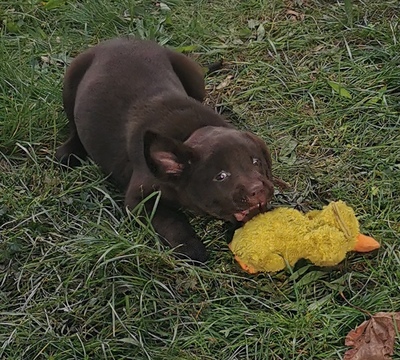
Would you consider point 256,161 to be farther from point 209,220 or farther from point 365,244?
point 365,244

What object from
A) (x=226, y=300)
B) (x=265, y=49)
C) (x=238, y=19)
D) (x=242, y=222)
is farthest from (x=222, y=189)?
(x=238, y=19)

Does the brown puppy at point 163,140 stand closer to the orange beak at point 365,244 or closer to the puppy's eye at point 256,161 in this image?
the puppy's eye at point 256,161

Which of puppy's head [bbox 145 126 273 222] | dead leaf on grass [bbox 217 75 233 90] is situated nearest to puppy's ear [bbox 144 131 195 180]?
puppy's head [bbox 145 126 273 222]

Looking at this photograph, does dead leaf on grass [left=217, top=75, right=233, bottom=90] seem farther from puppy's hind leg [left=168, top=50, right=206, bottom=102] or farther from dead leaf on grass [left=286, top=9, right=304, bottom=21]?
dead leaf on grass [left=286, top=9, right=304, bottom=21]

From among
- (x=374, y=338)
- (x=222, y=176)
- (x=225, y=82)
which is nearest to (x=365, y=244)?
(x=374, y=338)

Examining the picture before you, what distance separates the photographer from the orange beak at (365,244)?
3.75 m

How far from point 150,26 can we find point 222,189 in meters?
2.50

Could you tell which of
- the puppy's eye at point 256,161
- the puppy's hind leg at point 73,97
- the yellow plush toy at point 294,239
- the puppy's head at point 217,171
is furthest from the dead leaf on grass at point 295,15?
the yellow plush toy at point 294,239

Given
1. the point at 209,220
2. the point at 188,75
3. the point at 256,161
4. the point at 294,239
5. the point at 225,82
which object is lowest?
the point at 225,82

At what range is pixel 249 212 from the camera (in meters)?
3.71

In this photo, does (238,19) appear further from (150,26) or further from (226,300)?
(226,300)

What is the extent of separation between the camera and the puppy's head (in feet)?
12.0

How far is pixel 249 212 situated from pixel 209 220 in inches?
18.0

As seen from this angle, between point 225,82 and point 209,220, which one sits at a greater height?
point 209,220
